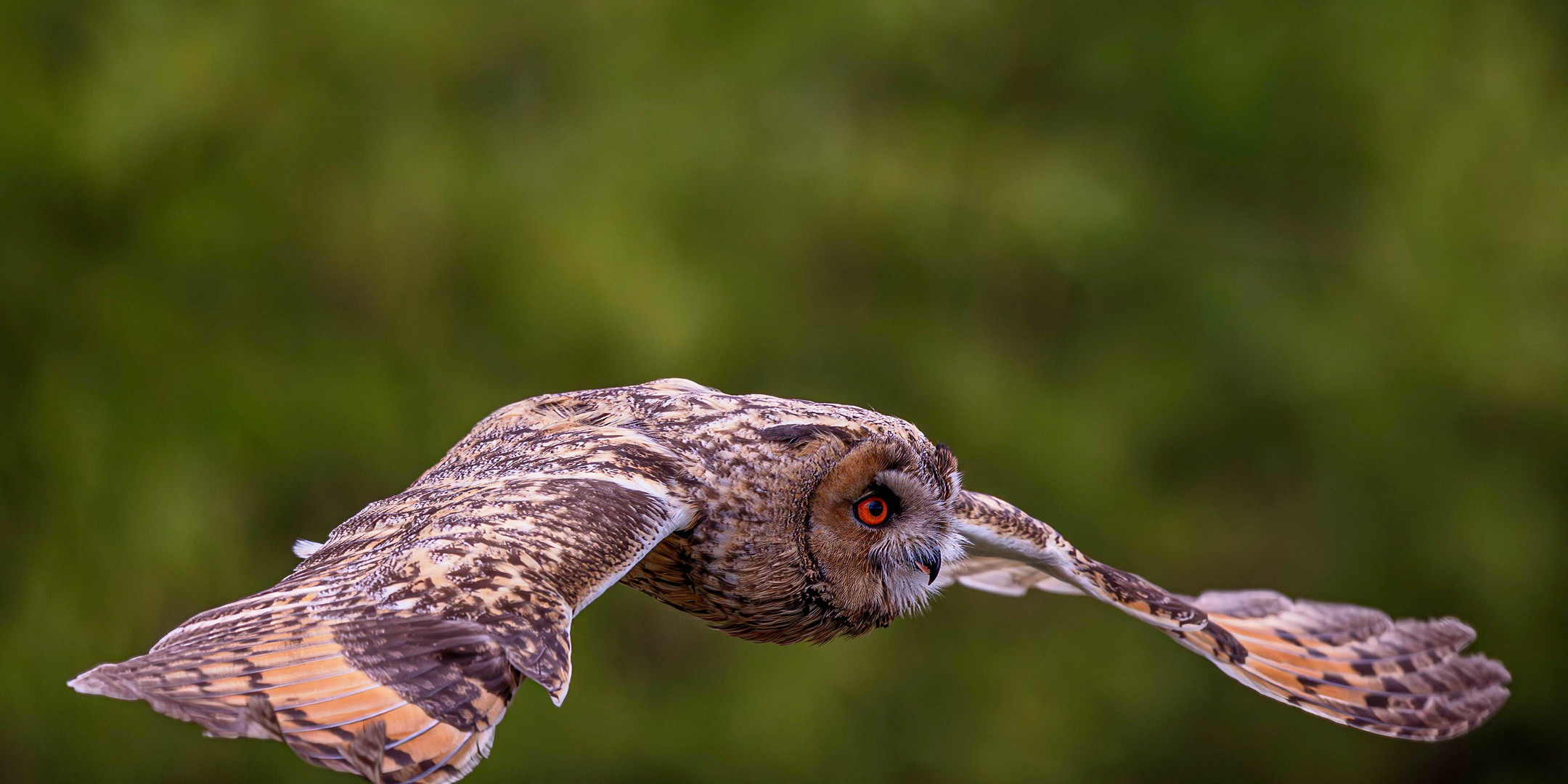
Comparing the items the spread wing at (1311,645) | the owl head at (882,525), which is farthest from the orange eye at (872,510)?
the spread wing at (1311,645)

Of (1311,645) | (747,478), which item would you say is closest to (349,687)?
(747,478)

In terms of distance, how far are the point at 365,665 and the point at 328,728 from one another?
0.09m

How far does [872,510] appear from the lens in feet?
7.03

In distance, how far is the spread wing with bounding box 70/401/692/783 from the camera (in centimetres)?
129

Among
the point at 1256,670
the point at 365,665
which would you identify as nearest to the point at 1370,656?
the point at 1256,670

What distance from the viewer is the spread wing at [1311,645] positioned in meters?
2.50

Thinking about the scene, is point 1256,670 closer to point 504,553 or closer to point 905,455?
point 905,455

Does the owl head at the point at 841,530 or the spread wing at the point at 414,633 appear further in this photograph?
the owl head at the point at 841,530

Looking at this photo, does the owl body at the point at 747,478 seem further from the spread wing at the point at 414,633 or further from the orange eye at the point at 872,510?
the spread wing at the point at 414,633

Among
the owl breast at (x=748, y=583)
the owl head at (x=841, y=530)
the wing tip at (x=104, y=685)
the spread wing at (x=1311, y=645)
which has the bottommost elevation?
the wing tip at (x=104, y=685)

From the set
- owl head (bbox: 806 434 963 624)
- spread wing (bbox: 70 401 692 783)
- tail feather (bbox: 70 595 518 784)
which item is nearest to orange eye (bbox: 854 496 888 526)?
owl head (bbox: 806 434 963 624)

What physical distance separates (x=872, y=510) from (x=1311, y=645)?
4.64ft

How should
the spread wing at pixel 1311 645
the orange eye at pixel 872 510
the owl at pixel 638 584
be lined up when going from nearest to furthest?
the owl at pixel 638 584
the orange eye at pixel 872 510
the spread wing at pixel 1311 645

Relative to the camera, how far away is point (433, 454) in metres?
5.11
